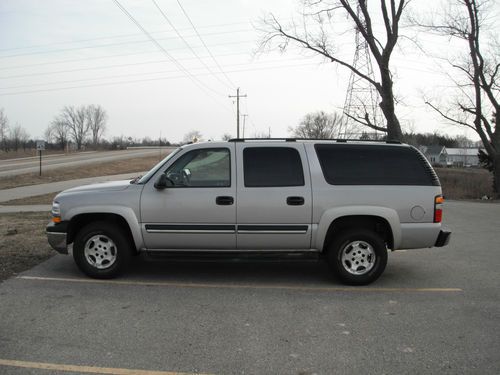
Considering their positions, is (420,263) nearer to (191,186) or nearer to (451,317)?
(451,317)

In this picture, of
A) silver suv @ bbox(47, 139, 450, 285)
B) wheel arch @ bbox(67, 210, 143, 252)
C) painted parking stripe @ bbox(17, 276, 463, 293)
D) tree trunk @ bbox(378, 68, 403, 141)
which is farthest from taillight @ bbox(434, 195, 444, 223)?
tree trunk @ bbox(378, 68, 403, 141)

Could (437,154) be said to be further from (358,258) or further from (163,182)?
(163,182)

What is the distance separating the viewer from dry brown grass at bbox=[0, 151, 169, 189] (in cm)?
2707

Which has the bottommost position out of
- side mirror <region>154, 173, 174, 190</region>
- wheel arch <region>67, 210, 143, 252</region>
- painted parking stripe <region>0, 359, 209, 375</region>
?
painted parking stripe <region>0, 359, 209, 375</region>

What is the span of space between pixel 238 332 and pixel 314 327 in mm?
764

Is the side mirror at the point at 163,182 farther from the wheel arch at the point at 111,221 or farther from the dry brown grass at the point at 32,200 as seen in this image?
the dry brown grass at the point at 32,200

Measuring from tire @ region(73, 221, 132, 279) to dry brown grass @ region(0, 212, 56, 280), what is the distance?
3.77ft

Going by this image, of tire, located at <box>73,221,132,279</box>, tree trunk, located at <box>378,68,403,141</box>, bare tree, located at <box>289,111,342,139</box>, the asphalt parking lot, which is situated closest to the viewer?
the asphalt parking lot

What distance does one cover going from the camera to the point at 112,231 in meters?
6.08

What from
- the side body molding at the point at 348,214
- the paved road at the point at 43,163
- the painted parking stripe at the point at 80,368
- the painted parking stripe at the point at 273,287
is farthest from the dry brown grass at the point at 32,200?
the paved road at the point at 43,163

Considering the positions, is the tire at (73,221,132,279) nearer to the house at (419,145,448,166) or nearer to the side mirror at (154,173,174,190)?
the side mirror at (154,173,174,190)

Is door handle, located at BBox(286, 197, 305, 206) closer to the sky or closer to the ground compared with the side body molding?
closer to the sky

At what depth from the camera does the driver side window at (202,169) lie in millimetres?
6012

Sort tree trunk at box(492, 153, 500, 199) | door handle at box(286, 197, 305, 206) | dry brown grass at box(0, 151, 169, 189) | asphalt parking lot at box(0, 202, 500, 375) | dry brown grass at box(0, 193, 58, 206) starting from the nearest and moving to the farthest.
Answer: asphalt parking lot at box(0, 202, 500, 375)
door handle at box(286, 197, 305, 206)
dry brown grass at box(0, 193, 58, 206)
tree trunk at box(492, 153, 500, 199)
dry brown grass at box(0, 151, 169, 189)
